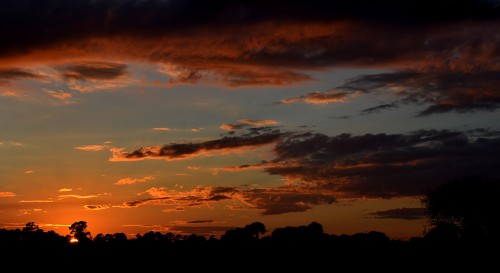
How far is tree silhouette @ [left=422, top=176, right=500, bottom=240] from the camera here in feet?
324

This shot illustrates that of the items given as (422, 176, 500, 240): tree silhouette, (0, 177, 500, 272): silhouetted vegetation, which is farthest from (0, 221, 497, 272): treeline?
(422, 176, 500, 240): tree silhouette

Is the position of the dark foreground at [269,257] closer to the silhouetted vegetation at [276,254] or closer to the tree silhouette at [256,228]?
the silhouetted vegetation at [276,254]

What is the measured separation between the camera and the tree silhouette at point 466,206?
98.8 m

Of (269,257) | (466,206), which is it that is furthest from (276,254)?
(466,206)

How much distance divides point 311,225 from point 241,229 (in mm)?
11347

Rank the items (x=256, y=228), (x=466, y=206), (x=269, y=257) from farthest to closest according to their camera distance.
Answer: (x=256, y=228) → (x=466, y=206) → (x=269, y=257)

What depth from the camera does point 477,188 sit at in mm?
101062

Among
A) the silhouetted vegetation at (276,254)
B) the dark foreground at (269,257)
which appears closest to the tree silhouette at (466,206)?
the silhouetted vegetation at (276,254)

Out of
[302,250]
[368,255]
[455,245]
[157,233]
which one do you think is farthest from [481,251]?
[157,233]

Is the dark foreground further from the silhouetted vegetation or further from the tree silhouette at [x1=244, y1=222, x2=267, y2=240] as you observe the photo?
the tree silhouette at [x1=244, y1=222, x2=267, y2=240]

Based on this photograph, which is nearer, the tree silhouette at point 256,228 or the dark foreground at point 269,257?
the dark foreground at point 269,257

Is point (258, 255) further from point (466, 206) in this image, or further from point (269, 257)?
point (466, 206)

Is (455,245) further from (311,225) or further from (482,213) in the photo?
(311,225)

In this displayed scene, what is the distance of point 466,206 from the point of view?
99500 millimetres
